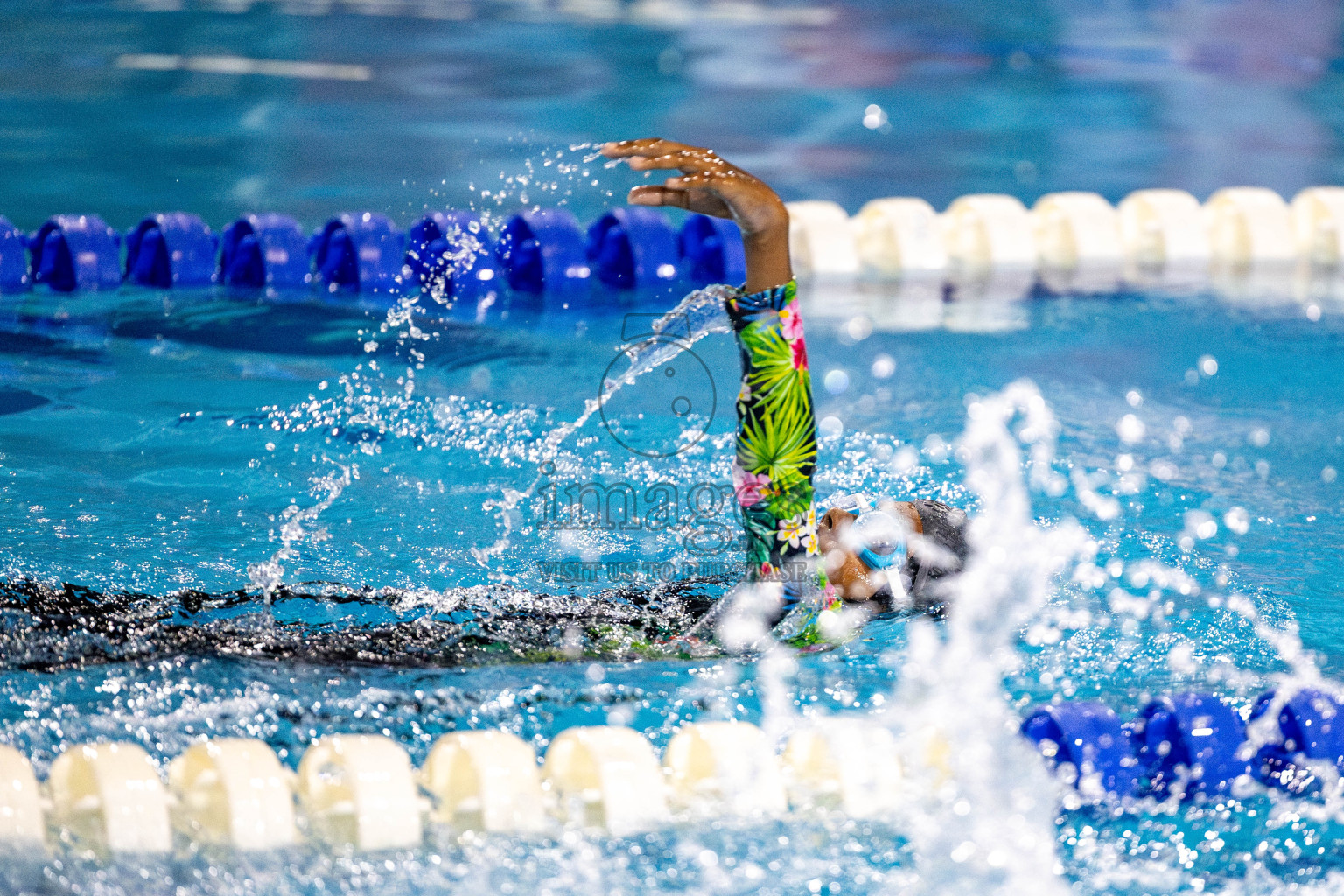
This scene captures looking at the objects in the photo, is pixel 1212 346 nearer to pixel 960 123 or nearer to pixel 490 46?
pixel 960 123

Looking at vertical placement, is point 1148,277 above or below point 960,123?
below

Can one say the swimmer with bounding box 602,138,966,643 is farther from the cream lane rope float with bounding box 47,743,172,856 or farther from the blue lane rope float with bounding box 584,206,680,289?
the blue lane rope float with bounding box 584,206,680,289

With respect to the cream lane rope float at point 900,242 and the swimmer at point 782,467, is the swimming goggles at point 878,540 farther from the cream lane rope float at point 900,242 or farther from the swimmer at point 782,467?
the cream lane rope float at point 900,242

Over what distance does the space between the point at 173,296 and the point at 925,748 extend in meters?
3.35

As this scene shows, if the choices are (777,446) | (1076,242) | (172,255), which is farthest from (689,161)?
(1076,242)

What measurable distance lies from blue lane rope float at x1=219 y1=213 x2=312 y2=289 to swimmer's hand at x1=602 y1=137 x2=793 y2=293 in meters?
2.82

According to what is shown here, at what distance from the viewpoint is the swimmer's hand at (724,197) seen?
226 centimetres

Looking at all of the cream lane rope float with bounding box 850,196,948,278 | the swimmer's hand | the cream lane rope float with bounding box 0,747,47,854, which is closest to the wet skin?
the swimmer's hand

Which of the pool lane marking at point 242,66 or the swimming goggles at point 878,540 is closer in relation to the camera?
the swimming goggles at point 878,540

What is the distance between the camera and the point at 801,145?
7.18 metres

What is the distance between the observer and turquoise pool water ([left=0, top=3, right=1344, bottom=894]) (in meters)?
2.17

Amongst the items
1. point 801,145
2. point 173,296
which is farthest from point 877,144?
point 173,296

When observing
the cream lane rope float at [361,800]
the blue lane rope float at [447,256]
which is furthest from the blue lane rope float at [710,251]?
the cream lane rope float at [361,800]

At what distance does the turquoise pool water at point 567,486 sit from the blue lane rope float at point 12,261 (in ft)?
0.40
